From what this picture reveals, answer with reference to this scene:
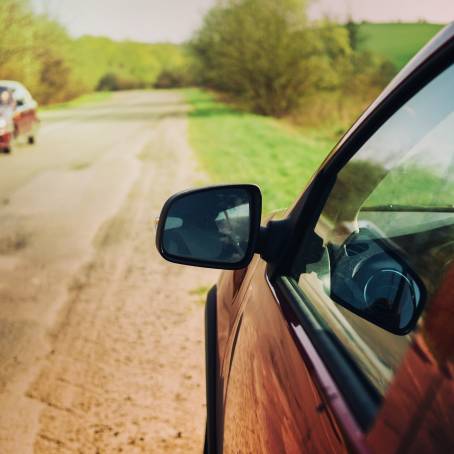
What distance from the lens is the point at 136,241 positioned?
22.3 ft

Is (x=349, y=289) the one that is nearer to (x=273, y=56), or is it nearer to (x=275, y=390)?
(x=275, y=390)

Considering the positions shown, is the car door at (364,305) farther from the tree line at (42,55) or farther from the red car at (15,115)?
the tree line at (42,55)

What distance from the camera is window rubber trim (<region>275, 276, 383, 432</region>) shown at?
1005mm

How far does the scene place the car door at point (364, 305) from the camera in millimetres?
923

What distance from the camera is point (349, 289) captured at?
1.52 metres

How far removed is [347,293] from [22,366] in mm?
2867

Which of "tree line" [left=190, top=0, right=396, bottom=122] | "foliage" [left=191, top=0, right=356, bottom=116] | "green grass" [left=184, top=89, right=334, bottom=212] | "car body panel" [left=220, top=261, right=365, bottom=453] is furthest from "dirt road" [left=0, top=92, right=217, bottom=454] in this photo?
"foliage" [left=191, top=0, right=356, bottom=116]

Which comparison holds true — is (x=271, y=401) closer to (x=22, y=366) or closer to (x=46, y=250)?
(x=22, y=366)

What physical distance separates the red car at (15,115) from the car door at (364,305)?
13.6 metres

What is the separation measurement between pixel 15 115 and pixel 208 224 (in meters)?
14.3

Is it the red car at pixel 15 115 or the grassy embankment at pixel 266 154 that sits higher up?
the red car at pixel 15 115

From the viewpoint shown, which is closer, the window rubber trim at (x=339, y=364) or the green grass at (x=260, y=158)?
the window rubber trim at (x=339, y=364)

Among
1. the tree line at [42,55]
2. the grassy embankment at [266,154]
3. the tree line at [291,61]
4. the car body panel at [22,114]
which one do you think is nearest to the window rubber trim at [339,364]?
the grassy embankment at [266,154]

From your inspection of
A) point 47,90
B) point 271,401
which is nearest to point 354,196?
point 271,401
